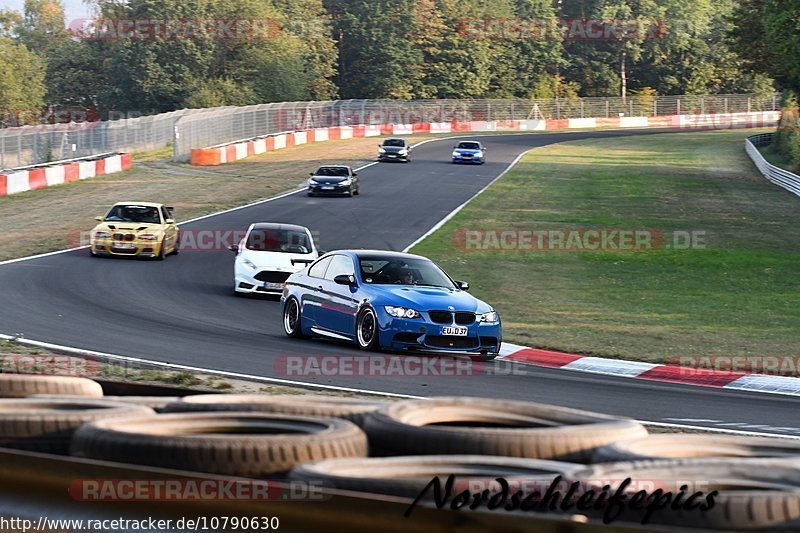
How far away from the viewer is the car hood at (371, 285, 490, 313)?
15859 millimetres

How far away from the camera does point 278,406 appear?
19.0ft

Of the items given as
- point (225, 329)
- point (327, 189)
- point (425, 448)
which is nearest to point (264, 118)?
point (327, 189)

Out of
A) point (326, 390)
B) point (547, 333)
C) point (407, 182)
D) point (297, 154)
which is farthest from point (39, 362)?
point (297, 154)

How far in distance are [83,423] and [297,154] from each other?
6197cm

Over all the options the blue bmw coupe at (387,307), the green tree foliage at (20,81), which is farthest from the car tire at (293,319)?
the green tree foliage at (20,81)

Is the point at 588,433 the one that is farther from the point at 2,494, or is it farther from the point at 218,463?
the point at 2,494

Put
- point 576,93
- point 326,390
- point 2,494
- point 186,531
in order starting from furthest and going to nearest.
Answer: point 576,93
point 326,390
point 2,494
point 186,531

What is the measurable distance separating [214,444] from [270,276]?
57.7 ft

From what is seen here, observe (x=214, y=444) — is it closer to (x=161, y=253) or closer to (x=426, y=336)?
(x=426, y=336)

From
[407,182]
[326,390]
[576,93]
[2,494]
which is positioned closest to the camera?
[2,494]

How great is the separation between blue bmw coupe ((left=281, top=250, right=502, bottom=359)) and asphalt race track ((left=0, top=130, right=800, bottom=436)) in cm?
36

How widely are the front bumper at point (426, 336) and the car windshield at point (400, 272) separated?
3.03ft

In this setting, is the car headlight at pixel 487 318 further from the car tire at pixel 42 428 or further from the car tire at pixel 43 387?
the car tire at pixel 42 428

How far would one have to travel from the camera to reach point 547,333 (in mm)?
18375
